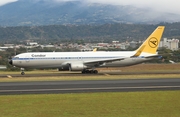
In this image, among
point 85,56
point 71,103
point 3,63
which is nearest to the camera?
point 71,103

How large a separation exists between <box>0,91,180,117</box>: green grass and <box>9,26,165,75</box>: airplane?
910 inches

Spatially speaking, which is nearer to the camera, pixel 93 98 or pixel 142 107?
pixel 142 107

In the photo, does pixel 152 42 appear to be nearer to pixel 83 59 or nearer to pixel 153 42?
pixel 153 42

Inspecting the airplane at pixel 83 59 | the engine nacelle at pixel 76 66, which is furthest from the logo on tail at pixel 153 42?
the engine nacelle at pixel 76 66

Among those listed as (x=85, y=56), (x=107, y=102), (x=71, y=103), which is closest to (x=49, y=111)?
(x=71, y=103)

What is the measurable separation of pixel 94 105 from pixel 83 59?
94.0 feet

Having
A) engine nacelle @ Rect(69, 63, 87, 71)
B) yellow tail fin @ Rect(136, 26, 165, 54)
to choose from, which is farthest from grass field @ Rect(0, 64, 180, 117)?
yellow tail fin @ Rect(136, 26, 165, 54)

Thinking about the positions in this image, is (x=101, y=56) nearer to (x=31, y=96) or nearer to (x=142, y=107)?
(x=31, y=96)

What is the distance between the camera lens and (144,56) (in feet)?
164

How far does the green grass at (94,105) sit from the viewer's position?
59.5 ft

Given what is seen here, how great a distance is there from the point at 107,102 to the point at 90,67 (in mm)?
28079

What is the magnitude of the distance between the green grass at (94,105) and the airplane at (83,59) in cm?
2311

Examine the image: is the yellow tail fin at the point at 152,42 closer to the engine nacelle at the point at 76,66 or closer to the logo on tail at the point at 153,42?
the logo on tail at the point at 153,42

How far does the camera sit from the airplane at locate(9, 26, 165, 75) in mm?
47406
